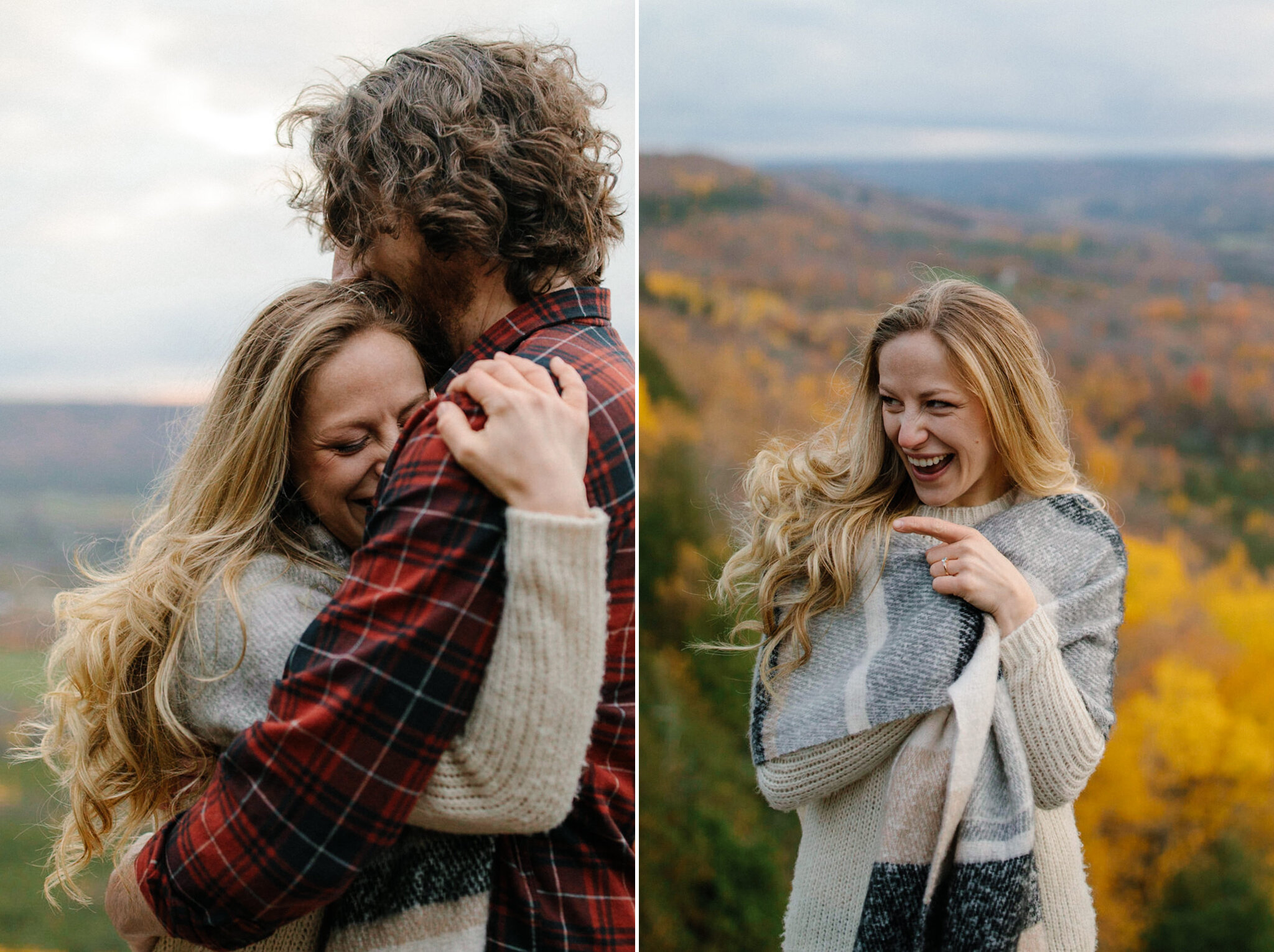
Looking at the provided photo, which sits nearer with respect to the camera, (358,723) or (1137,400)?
(358,723)

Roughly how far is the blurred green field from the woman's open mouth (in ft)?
5.82

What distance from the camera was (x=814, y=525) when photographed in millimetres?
1447

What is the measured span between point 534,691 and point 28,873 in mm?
1930

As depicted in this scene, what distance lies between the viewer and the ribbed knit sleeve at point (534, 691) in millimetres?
874

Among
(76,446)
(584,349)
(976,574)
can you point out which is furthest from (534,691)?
(76,446)

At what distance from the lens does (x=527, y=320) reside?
113cm

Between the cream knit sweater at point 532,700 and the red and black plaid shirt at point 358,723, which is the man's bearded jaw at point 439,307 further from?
the cream knit sweater at point 532,700

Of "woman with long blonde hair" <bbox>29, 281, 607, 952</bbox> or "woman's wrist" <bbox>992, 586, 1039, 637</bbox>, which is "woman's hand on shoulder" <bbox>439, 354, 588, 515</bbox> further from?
"woman's wrist" <bbox>992, 586, 1039, 637</bbox>

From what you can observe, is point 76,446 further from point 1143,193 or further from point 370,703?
point 1143,193

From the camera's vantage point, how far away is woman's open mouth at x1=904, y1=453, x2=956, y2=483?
4.39 ft

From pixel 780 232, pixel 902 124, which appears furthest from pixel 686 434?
pixel 902 124

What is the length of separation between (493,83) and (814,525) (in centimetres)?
75

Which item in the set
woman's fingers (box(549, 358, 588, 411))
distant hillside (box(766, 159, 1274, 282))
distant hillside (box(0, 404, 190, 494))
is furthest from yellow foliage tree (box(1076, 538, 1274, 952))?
distant hillside (box(0, 404, 190, 494))

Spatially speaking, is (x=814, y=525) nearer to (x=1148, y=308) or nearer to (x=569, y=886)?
(x=569, y=886)
